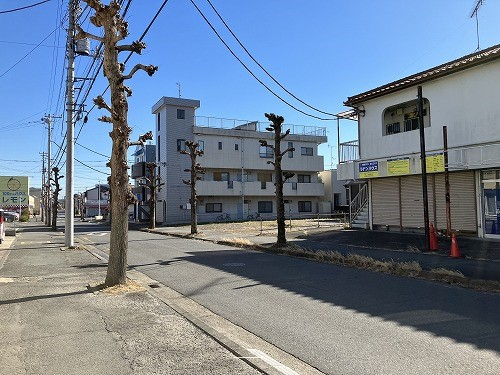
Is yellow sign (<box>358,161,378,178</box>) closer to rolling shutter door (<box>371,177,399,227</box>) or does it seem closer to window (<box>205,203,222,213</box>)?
rolling shutter door (<box>371,177,399,227</box>)

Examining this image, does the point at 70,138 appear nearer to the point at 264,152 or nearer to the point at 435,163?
the point at 435,163

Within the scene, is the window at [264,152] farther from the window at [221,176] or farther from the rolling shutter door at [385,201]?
the rolling shutter door at [385,201]

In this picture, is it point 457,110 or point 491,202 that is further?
point 457,110

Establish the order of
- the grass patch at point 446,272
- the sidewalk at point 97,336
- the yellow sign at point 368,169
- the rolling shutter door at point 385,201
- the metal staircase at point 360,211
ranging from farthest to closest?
1. the metal staircase at point 360,211
2. the rolling shutter door at point 385,201
3. the yellow sign at point 368,169
4. the grass patch at point 446,272
5. the sidewalk at point 97,336

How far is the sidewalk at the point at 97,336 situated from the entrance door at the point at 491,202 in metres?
14.3

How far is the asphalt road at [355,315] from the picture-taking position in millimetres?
4836

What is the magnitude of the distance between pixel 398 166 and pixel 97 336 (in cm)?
1720

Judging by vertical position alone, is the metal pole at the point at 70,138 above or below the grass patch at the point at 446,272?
above

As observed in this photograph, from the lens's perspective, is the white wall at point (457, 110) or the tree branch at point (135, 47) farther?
the white wall at point (457, 110)

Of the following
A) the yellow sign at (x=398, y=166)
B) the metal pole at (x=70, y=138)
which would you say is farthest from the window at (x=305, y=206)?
the metal pole at (x=70, y=138)

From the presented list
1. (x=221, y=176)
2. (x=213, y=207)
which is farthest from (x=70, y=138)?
(x=221, y=176)

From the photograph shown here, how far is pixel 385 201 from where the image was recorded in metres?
22.3

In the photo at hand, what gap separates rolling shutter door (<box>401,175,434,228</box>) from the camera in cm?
2028

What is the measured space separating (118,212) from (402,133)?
15.6 m
